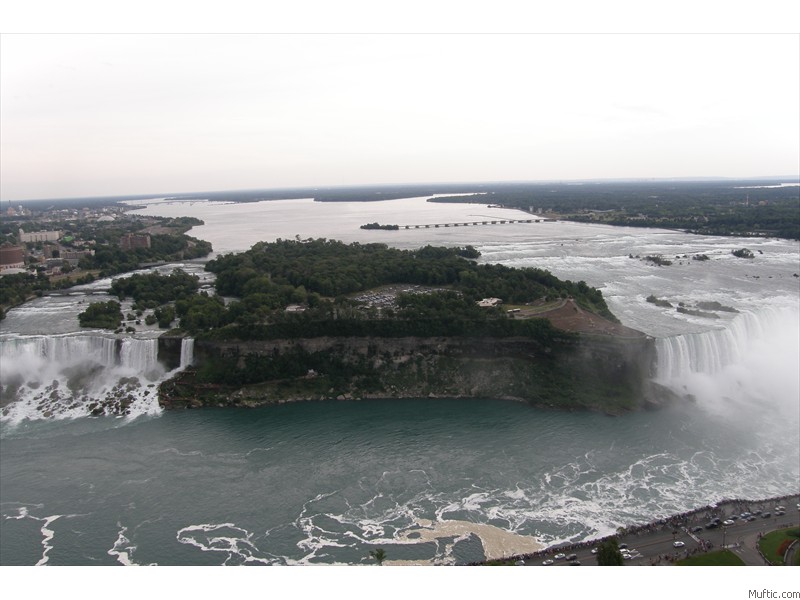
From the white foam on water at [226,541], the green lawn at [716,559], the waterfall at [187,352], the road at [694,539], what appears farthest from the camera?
the waterfall at [187,352]

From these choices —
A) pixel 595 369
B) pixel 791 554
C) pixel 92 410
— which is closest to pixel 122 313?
pixel 92 410

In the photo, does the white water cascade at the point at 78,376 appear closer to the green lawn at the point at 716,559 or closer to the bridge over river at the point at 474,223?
the green lawn at the point at 716,559

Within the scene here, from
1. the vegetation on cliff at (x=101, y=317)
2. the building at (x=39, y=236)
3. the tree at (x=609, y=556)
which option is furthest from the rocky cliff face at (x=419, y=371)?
the building at (x=39, y=236)

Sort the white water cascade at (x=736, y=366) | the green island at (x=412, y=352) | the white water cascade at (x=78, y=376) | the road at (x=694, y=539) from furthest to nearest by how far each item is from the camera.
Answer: the green island at (x=412, y=352), the white water cascade at (x=736, y=366), the white water cascade at (x=78, y=376), the road at (x=694, y=539)

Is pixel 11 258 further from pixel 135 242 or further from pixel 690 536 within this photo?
pixel 690 536

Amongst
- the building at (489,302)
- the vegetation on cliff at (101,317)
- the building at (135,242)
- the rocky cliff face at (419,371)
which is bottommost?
the rocky cliff face at (419,371)
